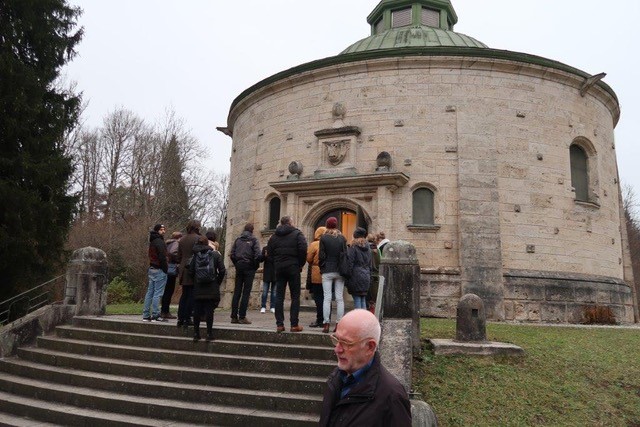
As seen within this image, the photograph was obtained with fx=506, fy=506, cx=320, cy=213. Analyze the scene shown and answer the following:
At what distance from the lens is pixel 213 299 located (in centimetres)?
764

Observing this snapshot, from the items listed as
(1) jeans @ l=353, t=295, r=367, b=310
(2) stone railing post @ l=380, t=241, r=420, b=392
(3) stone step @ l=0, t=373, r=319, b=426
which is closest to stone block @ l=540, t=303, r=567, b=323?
(2) stone railing post @ l=380, t=241, r=420, b=392

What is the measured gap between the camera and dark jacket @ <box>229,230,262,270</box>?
9.24m

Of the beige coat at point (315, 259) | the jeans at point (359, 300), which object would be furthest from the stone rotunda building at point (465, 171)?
the jeans at point (359, 300)

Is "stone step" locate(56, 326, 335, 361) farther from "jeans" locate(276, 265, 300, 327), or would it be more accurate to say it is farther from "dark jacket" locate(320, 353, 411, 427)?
"dark jacket" locate(320, 353, 411, 427)

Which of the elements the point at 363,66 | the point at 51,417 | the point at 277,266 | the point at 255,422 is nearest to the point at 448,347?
the point at 277,266

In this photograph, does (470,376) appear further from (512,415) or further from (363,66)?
(363,66)

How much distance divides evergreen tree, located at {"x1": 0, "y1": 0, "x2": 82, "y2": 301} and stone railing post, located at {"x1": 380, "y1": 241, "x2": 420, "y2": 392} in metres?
10.8

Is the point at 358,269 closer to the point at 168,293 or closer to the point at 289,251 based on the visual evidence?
the point at 289,251

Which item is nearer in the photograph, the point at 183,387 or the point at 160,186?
the point at 183,387

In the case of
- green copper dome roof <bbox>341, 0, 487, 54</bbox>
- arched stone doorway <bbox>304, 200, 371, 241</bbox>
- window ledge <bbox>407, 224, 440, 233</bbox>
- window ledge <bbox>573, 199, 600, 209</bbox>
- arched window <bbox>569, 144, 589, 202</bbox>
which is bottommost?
window ledge <bbox>407, 224, 440, 233</bbox>

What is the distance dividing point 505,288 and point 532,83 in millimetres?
6566

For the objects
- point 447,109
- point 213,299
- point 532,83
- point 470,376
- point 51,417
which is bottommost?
point 51,417

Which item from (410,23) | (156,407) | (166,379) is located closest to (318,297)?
(166,379)

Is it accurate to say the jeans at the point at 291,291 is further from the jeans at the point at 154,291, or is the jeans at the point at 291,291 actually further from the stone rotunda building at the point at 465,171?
the stone rotunda building at the point at 465,171
